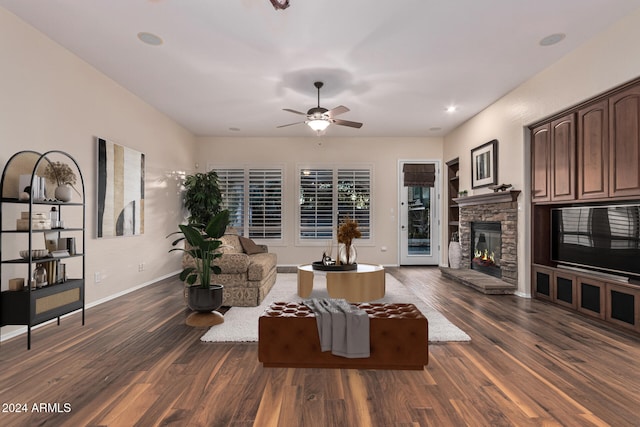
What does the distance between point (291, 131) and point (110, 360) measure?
597 cm

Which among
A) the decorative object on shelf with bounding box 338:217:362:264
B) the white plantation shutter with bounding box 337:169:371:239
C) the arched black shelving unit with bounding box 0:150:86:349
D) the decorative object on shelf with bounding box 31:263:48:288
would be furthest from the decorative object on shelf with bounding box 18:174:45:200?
the white plantation shutter with bounding box 337:169:371:239

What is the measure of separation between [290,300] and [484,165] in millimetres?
4034

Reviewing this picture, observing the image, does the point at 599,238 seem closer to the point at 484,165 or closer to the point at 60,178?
the point at 484,165

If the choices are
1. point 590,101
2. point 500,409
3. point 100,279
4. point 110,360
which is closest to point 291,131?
point 100,279

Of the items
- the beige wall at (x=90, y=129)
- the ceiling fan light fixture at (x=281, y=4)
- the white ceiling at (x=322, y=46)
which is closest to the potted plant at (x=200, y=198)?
the beige wall at (x=90, y=129)

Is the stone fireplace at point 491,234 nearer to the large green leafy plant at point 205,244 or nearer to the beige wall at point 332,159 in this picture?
the beige wall at point 332,159

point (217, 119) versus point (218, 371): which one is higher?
point (217, 119)

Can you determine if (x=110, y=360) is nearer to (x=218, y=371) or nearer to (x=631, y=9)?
(x=218, y=371)

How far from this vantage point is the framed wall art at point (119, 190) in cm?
482

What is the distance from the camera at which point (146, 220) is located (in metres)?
6.12

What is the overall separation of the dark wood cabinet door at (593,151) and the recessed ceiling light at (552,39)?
79 centimetres

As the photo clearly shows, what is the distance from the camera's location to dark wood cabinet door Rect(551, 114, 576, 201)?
14.2 feet

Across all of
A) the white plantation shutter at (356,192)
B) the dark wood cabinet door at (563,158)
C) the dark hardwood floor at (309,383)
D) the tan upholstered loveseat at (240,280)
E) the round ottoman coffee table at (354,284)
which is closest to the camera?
the dark hardwood floor at (309,383)

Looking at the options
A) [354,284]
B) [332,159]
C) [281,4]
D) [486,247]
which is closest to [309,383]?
[354,284]
